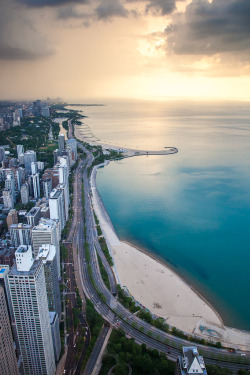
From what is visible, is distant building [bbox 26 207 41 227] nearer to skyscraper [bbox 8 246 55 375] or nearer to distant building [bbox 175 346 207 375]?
skyscraper [bbox 8 246 55 375]

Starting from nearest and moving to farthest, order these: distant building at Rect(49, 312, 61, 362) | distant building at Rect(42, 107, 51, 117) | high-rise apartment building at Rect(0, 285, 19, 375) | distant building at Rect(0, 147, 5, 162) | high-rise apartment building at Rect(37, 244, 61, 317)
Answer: high-rise apartment building at Rect(0, 285, 19, 375) < distant building at Rect(49, 312, 61, 362) < high-rise apartment building at Rect(37, 244, 61, 317) < distant building at Rect(0, 147, 5, 162) < distant building at Rect(42, 107, 51, 117)

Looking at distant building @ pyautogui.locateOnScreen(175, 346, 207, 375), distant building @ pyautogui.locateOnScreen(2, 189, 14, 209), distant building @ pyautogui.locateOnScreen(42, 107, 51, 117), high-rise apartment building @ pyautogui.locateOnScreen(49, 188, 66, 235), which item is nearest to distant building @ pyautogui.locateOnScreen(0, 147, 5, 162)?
distant building @ pyautogui.locateOnScreen(2, 189, 14, 209)

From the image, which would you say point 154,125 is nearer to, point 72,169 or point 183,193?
point 72,169

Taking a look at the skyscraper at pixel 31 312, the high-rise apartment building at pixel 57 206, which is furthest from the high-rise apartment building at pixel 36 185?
the skyscraper at pixel 31 312

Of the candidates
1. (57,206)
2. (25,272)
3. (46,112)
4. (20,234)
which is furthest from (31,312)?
(46,112)

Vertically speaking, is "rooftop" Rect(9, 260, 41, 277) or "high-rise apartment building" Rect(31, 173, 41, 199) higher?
"rooftop" Rect(9, 260, 41, 277)
